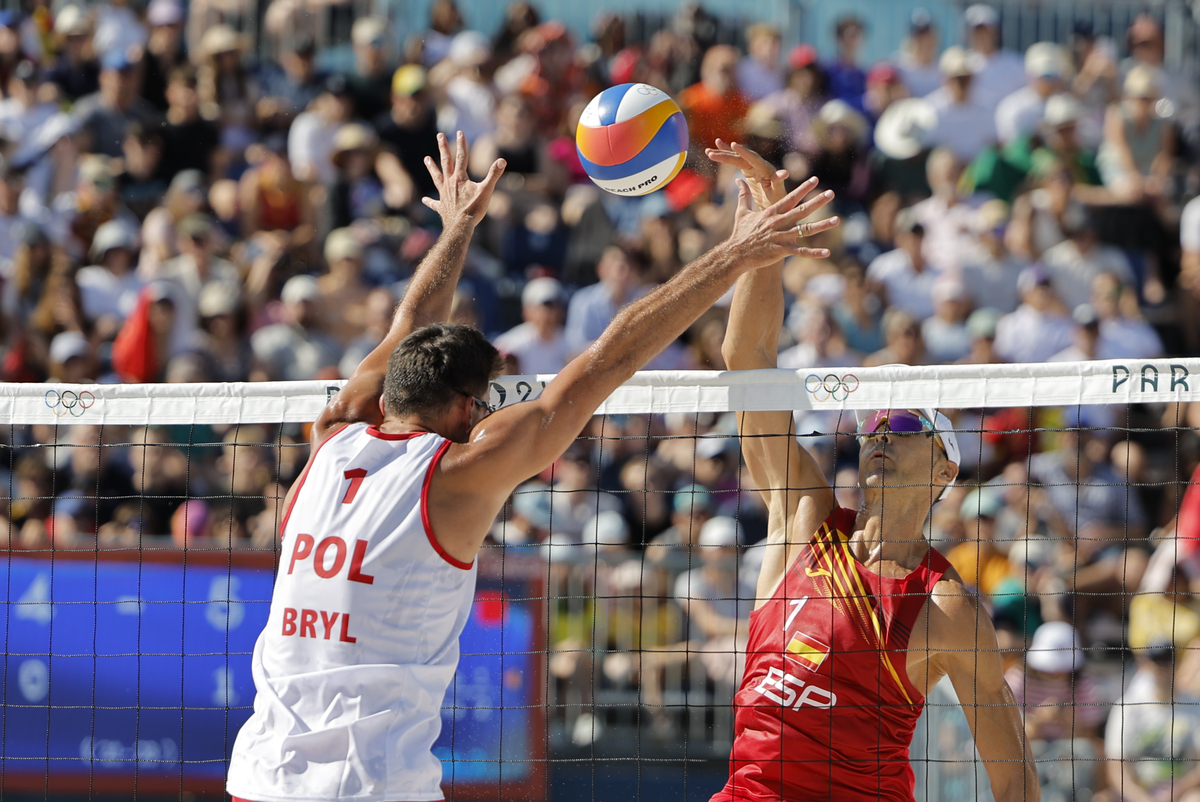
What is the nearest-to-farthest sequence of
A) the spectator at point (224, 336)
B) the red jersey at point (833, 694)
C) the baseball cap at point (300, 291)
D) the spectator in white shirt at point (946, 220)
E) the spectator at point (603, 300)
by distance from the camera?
the red jersey at point (833, 694), the spectator at point (224, 336), the baseball cap at point (300, 291), the spectator at point (603, 300), the spectator in white shirt at point (946, 220)

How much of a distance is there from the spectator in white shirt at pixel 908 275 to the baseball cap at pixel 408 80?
4083 millimetres

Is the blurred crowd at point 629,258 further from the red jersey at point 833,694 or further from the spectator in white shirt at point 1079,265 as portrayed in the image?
the red jersey at point 833,694

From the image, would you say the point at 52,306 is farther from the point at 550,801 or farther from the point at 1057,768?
the point at 1057,768

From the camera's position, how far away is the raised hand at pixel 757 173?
4441 mm

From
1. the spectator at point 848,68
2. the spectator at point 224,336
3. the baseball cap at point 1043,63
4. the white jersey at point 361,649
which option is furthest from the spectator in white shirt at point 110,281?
the baseball cap at point 1043,63

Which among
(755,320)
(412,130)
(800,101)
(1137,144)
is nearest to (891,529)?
(755,320)

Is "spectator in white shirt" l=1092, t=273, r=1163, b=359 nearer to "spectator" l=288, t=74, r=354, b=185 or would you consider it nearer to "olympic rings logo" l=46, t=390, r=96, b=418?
"spectator" l=288, t=74, r=354, b=185

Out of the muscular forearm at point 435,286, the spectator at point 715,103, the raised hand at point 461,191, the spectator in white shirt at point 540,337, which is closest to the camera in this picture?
the muscular forearm at point 435,286

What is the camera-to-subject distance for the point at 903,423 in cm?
448

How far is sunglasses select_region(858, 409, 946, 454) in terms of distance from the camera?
4473mm

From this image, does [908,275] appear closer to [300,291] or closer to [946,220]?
[946,220]

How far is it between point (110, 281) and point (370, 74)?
10.1 ft

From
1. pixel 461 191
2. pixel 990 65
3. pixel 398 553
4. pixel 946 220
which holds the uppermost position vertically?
pixel 990 65

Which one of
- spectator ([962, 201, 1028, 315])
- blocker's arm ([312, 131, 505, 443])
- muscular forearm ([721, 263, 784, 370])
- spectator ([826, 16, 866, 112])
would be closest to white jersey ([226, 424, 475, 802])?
blocker's arm ([312, 131, 505, 443])
